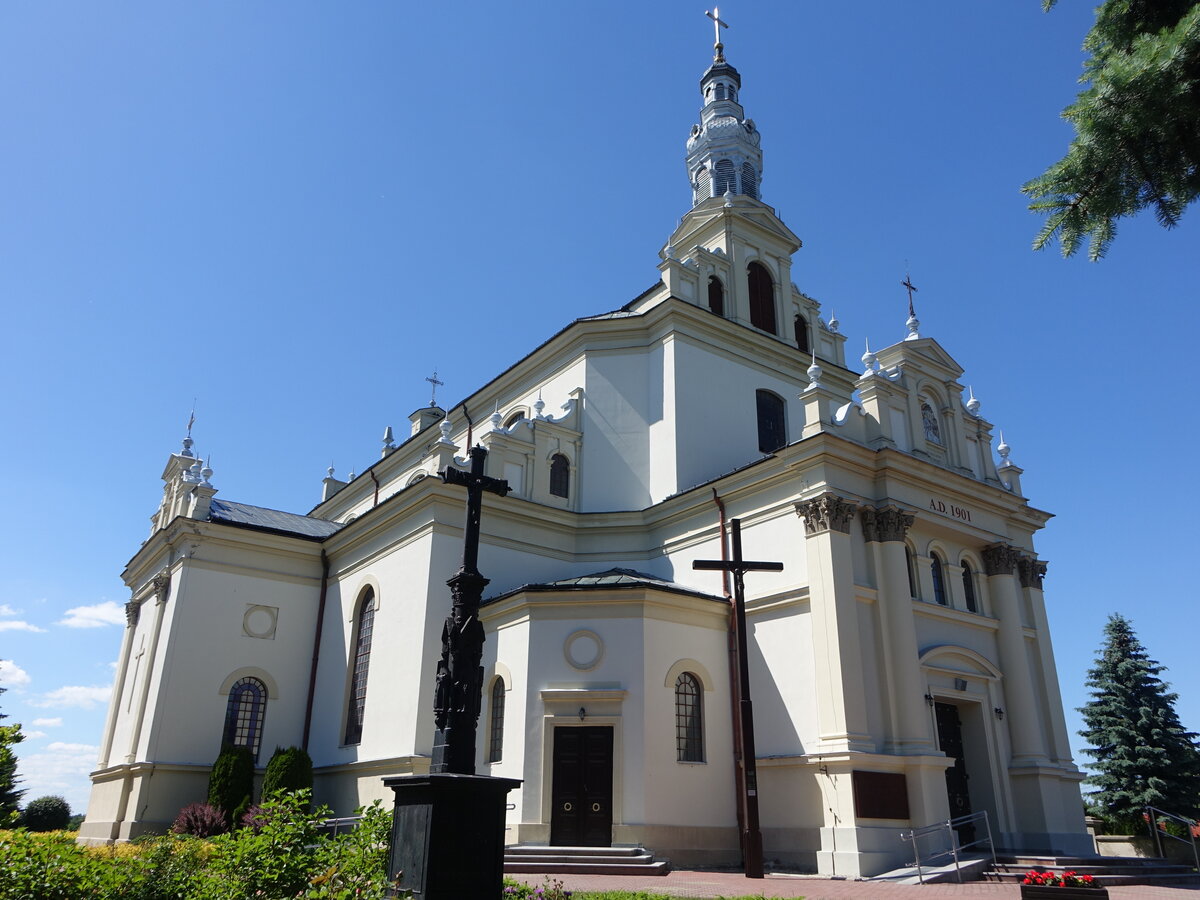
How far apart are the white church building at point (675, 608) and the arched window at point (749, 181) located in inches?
15.6

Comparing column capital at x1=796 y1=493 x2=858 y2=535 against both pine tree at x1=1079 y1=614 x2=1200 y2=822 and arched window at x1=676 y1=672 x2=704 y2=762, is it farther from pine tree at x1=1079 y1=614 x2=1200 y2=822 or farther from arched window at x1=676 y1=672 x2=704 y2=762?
pine tree at x1=1079 y1=614 x2=1200 y2=822

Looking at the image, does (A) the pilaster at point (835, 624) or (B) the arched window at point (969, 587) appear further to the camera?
(B) the arched window at point (969, 587)

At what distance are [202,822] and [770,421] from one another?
64.1 feet

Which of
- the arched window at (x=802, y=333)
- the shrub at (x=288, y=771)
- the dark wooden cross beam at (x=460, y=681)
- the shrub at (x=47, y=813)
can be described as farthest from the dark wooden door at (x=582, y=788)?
the shrub at (x=47, y=813)

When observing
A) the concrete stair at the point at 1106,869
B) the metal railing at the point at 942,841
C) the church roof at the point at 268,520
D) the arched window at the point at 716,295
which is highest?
the arched window at the point at 716,295

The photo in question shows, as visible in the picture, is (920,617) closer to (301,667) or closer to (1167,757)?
(1167,757)

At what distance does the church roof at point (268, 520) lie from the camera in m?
28.9

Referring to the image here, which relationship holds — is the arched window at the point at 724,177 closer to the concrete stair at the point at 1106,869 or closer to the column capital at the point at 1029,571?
the column capital at the point at 1029,571

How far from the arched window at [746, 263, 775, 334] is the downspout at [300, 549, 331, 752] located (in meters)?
16.3

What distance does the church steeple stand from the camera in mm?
33312

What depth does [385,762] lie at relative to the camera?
73.4 ft

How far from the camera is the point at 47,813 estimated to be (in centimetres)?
3609

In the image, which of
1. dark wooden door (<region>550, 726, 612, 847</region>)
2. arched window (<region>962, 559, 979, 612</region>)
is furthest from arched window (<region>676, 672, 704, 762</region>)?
arched window (<region>962, 559, 979, 612</region>)

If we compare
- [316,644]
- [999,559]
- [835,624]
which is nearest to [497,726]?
[835,624]
